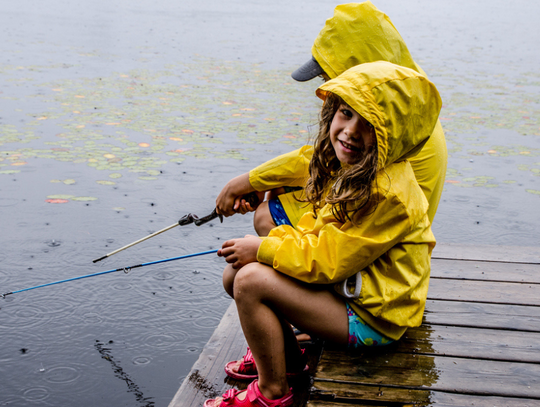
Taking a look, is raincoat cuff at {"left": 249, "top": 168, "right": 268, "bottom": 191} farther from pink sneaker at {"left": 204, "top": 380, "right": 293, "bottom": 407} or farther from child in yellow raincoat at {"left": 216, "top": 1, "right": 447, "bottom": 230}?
pink sneaker at {"left": 204, "top": 380, "right": 293, "bottom": 407}

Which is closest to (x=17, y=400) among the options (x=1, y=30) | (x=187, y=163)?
(x=187, y=163)

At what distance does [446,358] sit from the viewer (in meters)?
1.76

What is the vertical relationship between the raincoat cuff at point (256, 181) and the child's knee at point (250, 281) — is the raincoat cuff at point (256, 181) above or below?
above

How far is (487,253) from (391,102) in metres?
1.48

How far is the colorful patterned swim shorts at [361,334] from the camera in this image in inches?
65.0

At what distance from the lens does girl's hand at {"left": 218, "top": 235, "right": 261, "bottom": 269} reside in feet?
5.54

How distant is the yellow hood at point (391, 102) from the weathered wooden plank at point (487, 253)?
1231 mm

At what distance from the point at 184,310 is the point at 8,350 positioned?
2.37ft

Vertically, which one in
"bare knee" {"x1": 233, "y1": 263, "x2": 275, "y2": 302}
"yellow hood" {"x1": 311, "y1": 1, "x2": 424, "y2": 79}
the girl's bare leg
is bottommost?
the girl's bare leg

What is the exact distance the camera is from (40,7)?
13.7m

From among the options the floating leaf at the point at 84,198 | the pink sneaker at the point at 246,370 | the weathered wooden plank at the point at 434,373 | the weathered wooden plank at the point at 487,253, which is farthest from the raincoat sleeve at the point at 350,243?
the floating leaf at the point at 84,198

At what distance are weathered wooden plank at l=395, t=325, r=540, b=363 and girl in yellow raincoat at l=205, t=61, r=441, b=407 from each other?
14 cm

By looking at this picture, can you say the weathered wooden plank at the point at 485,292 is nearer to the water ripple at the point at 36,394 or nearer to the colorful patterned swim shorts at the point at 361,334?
the colorful patterned swim shorts at the point at 361,334

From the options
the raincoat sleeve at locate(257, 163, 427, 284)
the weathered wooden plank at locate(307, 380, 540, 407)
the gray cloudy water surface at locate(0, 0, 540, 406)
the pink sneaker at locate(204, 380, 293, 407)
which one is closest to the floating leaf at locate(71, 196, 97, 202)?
the gray cloudy water surface at locate(0, 0, 540, 406)
